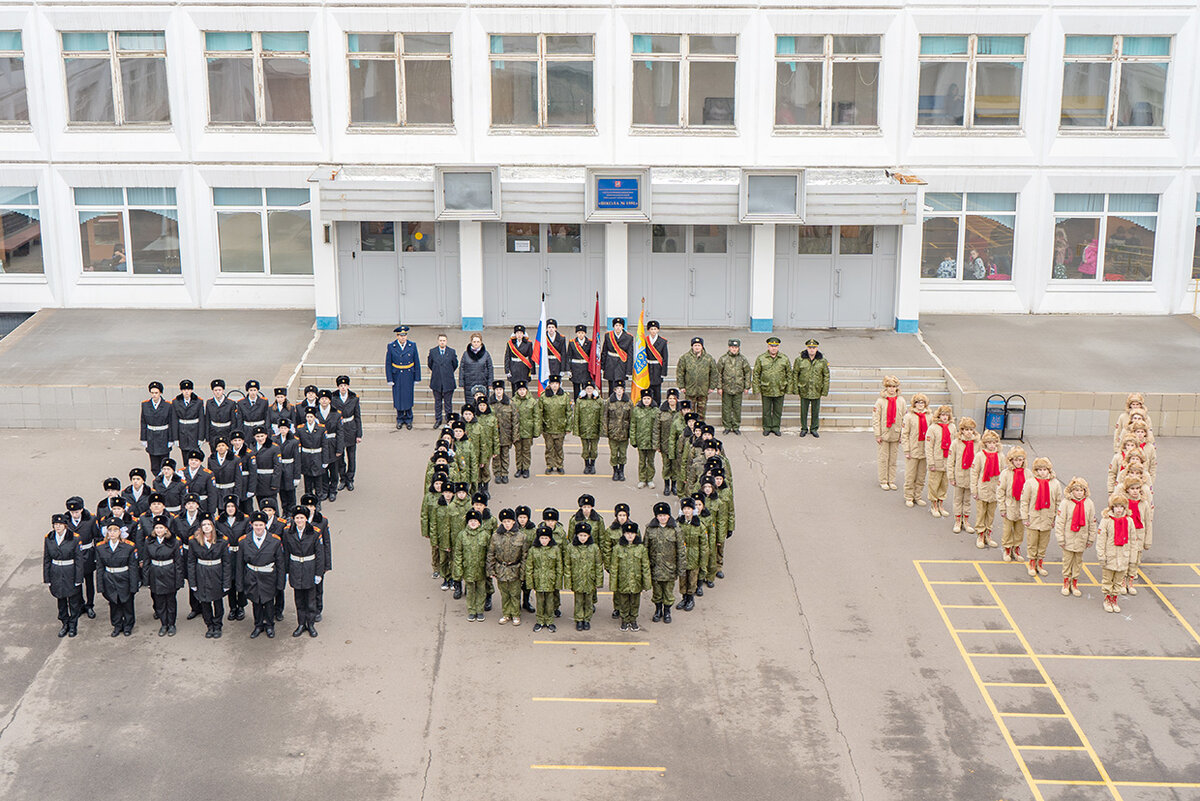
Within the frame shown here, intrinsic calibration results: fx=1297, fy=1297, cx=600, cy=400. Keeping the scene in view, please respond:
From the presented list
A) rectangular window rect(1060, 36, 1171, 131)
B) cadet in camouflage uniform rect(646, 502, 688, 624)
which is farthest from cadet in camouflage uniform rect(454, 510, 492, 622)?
rectangular window rect(1060, 36, 1171, 131)

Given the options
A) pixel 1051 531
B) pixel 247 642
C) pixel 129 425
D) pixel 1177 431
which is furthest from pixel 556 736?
pixel 1177 431

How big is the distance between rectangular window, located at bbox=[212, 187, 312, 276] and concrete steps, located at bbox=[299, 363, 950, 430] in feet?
14.4

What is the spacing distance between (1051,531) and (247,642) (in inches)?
393

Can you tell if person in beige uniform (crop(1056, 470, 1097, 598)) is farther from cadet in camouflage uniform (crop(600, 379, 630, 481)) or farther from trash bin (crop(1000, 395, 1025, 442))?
cadet in camouflage uniform (crop(600, 379, 630, 481))

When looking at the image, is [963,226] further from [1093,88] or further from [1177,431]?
[1177,431]

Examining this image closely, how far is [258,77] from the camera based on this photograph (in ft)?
84.3

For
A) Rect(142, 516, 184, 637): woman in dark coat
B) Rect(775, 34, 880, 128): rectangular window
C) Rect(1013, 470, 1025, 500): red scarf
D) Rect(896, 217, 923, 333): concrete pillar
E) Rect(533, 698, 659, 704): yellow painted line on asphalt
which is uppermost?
Rect(775, 34, 880, 128): rectangular window

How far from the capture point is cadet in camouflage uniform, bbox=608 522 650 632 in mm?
14430

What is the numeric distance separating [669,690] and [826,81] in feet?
52.2

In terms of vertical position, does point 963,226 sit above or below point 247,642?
above

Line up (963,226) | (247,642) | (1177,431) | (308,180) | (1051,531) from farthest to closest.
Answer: (963,226), (308,180), (1177,431), (1051,531), (247,642)

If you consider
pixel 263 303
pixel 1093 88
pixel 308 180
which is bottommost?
pixel 263 303

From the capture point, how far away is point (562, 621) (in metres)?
15.0

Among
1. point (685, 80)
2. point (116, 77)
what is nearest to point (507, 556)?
point (685, 80)
